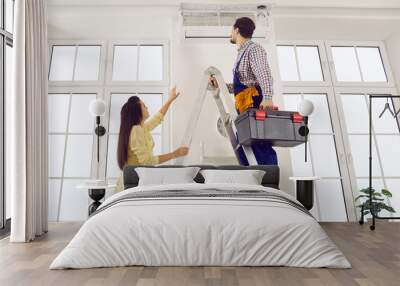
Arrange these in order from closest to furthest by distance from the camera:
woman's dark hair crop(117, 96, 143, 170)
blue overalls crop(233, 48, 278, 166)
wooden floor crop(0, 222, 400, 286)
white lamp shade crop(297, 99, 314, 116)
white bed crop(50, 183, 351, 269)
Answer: wooden floor crop(0, 222, 400, 286) → white bed crop(50, 183, 351, 269) → blue overalls crop(233, 48, 278, 166) → white lamp shade crop(297, 99, 314, 116) → woman's dark hair crop(117, 96, 143, 170)

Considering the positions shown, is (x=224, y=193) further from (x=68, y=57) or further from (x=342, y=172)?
(x=68, y=57)

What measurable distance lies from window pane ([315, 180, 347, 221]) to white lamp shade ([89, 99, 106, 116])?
9.70ft

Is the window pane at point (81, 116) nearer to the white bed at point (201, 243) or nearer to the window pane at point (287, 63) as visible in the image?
the window pane at point (287, 63)

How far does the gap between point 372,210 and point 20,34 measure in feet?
14.3

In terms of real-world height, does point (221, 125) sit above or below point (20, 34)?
below

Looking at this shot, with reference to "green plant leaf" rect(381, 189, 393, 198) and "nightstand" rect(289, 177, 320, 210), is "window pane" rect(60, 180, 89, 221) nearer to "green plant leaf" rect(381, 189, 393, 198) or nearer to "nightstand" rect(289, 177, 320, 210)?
"nightstand" rect(289, 177, 320, 210)

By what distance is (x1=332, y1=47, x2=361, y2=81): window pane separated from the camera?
6.04 meters

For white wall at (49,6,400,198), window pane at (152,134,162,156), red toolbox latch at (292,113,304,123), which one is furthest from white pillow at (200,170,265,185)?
window pane at (152,134,162,156)

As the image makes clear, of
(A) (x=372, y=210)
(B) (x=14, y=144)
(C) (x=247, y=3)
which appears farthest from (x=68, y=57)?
(A) (x=372, y=210)

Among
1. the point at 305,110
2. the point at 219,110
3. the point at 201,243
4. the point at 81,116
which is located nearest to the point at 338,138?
the point at 305,110

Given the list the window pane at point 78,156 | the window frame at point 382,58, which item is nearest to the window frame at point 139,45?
the window pane at point 78,156

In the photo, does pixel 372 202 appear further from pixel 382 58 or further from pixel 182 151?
pixel 182 151

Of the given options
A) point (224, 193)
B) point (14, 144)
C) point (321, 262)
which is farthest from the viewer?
point (14, 144)

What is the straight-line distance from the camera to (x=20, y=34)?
4277mm
